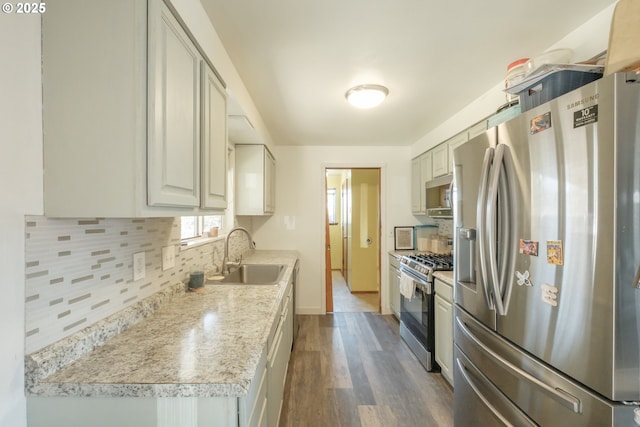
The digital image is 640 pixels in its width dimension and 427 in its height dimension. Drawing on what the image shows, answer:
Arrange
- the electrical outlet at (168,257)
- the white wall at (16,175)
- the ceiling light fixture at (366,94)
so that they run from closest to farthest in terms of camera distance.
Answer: the white wall at (16,175), the electrical outlet at (168,257), the ceiling light fixture at (366,94)

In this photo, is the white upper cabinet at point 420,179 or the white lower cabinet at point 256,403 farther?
the white upper cabinet at point 420,179

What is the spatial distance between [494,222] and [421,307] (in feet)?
5.26

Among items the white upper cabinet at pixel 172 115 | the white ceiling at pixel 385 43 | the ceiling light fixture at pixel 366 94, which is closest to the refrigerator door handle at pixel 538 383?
the white upper cabinet at pixel 172 115

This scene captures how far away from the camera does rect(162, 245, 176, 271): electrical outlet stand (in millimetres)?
1470

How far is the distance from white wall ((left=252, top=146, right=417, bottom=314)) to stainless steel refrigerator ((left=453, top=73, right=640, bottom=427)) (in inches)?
95.8

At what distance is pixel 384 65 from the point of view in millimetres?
1770

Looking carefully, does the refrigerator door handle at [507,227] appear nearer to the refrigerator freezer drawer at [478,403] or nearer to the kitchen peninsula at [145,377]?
the refrigerator freezer drawer at [478,403]

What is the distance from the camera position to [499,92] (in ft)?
6.57

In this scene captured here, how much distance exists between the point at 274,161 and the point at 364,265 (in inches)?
100

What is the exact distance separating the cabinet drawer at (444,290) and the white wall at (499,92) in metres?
1.40

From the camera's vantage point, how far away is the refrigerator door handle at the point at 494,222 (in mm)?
1176

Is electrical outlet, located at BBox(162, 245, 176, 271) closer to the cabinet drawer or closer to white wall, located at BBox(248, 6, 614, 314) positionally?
the cabinet drawer

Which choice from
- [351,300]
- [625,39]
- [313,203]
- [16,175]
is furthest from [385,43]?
[351,300]

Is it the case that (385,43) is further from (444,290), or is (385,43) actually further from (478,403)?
(478,403)
